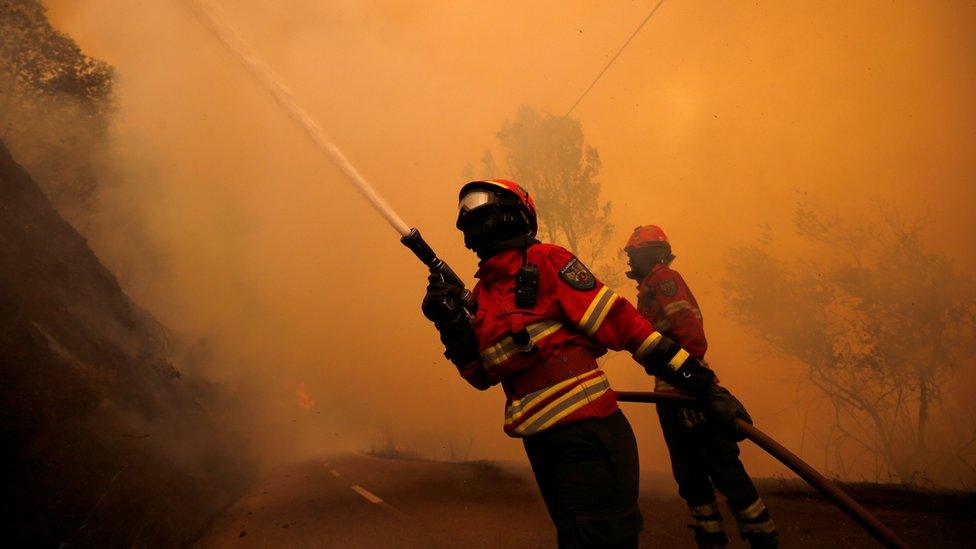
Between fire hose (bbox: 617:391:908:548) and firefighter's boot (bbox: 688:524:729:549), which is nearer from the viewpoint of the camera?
fire hose (bbox: 617:391:908:548)

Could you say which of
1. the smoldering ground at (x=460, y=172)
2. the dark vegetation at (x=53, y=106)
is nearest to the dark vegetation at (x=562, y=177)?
the smoldering ground at (x=460, y=172)

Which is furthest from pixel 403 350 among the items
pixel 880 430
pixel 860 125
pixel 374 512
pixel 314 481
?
pixel 860 125

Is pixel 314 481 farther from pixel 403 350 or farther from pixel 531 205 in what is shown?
pixel 403 350

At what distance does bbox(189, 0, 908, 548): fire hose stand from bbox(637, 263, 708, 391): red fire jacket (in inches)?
27.9

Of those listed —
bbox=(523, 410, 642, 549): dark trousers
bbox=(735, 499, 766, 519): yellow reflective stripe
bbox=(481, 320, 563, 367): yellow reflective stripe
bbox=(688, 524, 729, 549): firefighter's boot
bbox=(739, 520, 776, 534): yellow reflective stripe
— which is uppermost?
bbox=(481, 320, 563, 367): yellow reflective stripe

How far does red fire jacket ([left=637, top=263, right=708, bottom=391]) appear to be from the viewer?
10.8ft

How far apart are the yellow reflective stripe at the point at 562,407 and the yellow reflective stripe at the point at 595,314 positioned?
21cm

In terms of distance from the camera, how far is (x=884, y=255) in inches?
326

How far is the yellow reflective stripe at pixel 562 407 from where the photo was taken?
6.12ft

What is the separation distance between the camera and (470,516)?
15.5 ft

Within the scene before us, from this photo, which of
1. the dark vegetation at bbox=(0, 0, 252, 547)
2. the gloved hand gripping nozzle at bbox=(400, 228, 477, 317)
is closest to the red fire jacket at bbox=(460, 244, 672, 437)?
the gloved hand gripping nozzle at bbox=(400, 228, 477, 317)

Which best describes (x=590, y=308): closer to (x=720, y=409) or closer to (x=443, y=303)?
(x=443, y=303)

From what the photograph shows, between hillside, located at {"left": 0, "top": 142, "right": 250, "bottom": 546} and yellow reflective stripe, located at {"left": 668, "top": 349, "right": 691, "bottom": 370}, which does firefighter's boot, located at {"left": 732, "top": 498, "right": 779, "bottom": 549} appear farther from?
hillside, located at {"left": 0, "top": 142, "right": 250, "bottom": 546}

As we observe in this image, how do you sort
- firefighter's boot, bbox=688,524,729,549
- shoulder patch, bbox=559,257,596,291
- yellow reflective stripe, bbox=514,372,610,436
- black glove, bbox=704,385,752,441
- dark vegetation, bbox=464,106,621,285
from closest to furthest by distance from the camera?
yellow reflective stripe, bbox=514,372,610,436, shoulder patch, bbox=559,257,596,291, black glove, bbox=704,385,752,441, firefighter's boot, bbox=688,524,729,549, dark vegetation, bbox=464,106,621,285
